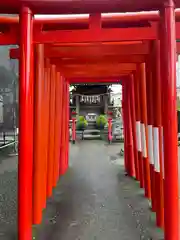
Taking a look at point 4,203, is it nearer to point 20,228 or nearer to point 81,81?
point 20,228

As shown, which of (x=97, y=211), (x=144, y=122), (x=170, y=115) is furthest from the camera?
(x=144, y=122)

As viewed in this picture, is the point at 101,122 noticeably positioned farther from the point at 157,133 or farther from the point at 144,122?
the point at 157,133

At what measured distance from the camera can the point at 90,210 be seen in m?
3.86

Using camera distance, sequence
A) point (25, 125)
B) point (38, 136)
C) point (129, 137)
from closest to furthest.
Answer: point (25, 125), point (38, 136), point (129, 137)

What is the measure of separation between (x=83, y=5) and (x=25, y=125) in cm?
126

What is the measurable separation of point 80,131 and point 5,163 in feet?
28.7

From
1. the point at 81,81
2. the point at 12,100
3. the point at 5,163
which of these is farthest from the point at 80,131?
the point at 81,81

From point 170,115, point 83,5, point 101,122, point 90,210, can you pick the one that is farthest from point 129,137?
point 101,122

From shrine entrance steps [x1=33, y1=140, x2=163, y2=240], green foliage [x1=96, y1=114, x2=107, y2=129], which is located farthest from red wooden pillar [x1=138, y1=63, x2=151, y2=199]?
green foliage [x1=96, y1=114, x2=107, y2=129]

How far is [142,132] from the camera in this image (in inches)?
169

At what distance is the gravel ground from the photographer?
307 centimetres

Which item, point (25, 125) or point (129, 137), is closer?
point (25, 125)

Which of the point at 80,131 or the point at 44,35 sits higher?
the point at 44,35

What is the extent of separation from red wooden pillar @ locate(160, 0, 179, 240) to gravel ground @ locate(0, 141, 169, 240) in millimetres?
607
